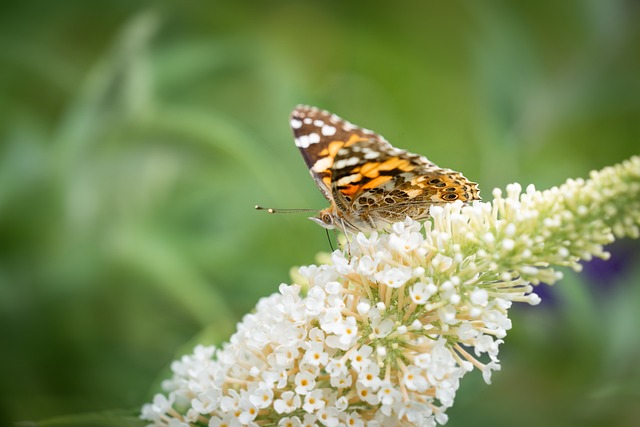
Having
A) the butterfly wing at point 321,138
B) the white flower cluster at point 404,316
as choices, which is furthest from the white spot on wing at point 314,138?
the white flower cluster at point 404,316

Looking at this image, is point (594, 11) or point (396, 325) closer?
point (396, 325)

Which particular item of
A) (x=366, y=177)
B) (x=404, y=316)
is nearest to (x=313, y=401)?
(x=404, y=316)

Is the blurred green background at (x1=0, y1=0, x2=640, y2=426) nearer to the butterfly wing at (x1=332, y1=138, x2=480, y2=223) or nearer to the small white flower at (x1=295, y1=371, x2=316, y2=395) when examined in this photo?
the small white flower at (x1=295, y1=371, x2=316, y2=395)

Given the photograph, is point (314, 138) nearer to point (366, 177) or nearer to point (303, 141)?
point (303, 141)

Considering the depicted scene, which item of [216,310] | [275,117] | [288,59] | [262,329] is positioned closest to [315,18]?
[288,59]

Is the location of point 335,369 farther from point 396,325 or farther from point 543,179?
point 543,179

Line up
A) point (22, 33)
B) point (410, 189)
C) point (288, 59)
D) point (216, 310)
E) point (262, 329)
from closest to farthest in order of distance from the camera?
point (262, 329)
point (410, 189)
point (216, 310)
point (22, 33)
point (288, 59)

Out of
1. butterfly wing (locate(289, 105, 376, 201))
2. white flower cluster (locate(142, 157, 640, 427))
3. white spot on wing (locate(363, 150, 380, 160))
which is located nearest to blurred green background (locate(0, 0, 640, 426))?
white flower cluster (locate(142, 157, 640, 427))

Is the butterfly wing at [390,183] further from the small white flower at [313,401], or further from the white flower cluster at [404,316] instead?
the small white flower at [313,401]
